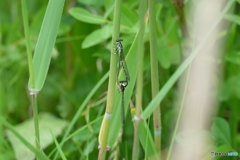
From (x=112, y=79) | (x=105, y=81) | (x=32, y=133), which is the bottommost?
(x=32, y=133)

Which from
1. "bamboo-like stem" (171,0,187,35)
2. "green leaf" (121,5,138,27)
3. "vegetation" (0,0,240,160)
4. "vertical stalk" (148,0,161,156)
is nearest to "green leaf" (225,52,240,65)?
"vegetation" (0,0,240,160)

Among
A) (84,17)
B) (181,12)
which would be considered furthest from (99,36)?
(181,12)

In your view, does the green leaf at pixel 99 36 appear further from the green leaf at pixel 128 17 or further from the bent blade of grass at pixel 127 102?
the bent blade of grass at pixel 127 102

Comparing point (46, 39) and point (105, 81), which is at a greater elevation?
point (46, 39)

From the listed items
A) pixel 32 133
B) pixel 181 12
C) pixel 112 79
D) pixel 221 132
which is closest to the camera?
pixel 112 79

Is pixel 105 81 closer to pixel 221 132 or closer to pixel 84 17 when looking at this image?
pixel 84 17

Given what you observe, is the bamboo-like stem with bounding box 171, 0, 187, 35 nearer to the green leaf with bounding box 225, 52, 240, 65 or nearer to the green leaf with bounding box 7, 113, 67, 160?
the green leaf with bounding box 225, 52, 240, 65
